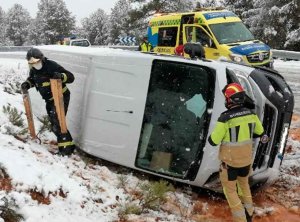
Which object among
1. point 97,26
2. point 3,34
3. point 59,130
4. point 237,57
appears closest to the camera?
point 59,130

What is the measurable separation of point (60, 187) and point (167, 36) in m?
9.99

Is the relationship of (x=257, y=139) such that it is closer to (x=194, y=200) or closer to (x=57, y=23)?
(x=194, y=200)

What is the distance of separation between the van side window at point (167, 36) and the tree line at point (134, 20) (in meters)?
12.7

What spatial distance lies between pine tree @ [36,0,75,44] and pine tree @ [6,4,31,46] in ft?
28.6

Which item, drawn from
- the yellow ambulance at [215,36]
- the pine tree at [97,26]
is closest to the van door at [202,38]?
the yellow ambulance at [215,36]

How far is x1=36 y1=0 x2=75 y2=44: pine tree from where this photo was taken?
59.6m

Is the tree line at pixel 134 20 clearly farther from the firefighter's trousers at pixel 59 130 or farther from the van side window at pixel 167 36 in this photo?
the firefighter's trousers at pixel 59 130

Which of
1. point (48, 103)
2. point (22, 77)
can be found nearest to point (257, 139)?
point (48, 103)

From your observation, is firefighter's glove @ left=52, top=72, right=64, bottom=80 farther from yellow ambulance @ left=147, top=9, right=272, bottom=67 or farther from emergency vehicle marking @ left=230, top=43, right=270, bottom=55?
emergency vehicle marking @ left=230, top=43, right=270, bottom=55

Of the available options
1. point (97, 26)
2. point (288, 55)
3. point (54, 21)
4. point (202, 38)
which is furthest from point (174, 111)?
point (97, 26)

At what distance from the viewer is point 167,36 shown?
13977 millimetres

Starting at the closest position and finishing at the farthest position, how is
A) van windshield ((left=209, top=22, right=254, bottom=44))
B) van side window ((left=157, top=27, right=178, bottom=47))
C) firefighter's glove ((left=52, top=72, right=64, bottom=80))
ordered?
firefighter's glove ((left=52, top=72, right=64, bottom=80)) → van windshield ((left=209, top=22, right=254, bottom=44)) → van side window ((left=157, top=27, right=178, bottom=47))

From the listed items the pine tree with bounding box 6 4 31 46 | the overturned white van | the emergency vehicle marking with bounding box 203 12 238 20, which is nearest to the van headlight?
the emergency vehicle marking with bounding box 203 12 238 20

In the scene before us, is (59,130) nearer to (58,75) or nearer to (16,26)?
(58,75)
